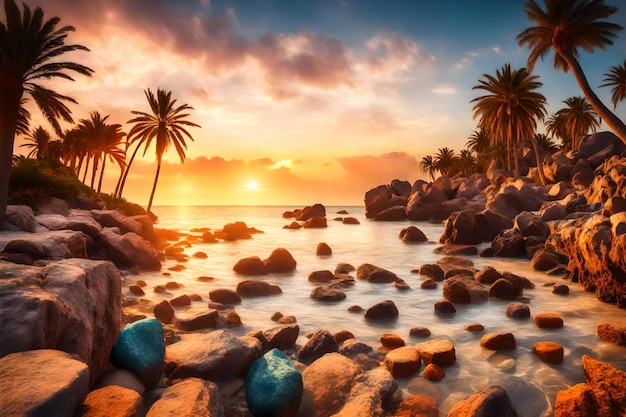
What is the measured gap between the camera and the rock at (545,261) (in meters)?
15.0

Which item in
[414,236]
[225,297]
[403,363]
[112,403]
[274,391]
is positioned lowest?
[225,297]

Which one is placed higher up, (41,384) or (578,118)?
(578,118)

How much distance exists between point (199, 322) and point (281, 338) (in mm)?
2102

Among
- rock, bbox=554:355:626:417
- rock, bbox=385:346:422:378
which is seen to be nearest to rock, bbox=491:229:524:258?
rock, bbox=385:346:422:378

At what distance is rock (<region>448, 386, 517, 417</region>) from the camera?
462 cm

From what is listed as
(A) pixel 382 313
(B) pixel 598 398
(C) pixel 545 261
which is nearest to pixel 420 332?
(A) pixel 382 313

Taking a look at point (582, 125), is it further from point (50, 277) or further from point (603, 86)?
point (50, 277)

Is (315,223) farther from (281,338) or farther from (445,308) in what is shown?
(281,338)

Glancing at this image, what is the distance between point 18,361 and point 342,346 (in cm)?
507

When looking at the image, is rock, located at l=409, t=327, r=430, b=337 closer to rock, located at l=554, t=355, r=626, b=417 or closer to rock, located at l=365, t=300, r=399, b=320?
rock, located at l=365, t=300, r=399, b=320

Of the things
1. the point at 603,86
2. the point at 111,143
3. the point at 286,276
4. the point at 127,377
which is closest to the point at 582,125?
the point at 603,86

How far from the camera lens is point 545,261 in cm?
1511

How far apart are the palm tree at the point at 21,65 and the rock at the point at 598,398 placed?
1604 centimetres

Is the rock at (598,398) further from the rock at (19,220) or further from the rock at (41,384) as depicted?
the rock at (19,220)
